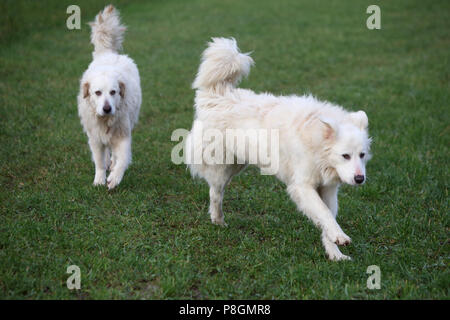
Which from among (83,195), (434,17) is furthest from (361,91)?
(434,17)

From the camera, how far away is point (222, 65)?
16.4 feet

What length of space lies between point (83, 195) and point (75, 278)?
1926 millimetres

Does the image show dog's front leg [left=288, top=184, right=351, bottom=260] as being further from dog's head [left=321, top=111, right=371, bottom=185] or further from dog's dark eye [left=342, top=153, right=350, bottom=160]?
dog's dark eye [left=342, top=153, right=350, bottom=160]

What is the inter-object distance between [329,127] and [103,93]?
9.81 ft

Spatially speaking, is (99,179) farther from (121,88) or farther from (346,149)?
(346,149)

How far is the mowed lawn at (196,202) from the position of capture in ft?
13.6

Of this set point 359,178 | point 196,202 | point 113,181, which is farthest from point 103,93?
point 359,178

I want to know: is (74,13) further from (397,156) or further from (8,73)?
(397,156)

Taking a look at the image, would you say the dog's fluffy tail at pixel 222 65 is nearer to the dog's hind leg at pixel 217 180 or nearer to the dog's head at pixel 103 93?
the dog's hind leg at pixel 217 180

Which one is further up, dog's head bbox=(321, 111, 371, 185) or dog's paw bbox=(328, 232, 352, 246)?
dog's head bbox=(321, 111, 371, 185)

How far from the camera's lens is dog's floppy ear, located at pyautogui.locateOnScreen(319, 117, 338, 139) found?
4215 mm

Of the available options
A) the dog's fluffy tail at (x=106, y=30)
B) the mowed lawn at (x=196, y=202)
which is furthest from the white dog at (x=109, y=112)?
the dog's fluffy tail at (x=106, y=30)

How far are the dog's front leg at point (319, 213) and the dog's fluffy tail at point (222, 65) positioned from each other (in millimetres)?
1326

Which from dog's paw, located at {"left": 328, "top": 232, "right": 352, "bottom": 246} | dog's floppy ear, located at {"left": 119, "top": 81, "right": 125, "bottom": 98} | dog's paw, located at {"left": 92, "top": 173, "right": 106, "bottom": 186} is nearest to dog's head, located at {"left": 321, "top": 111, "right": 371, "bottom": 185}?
dog's paw, located at {"left": 328, "top": 232, "right": 352, "bottom": 246}
